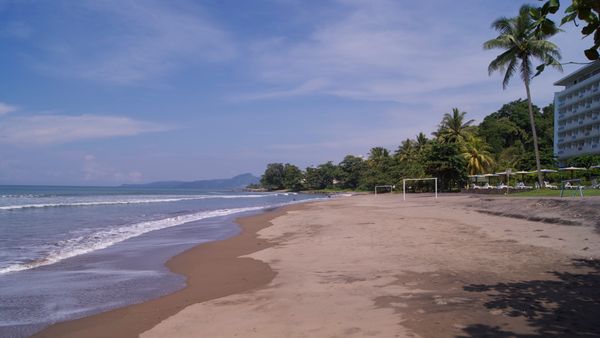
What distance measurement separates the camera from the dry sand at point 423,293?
5016 mm

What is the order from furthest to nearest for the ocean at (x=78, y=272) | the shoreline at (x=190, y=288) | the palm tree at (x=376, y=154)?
1. the palm tree at (x=376, y=154)
2. the ocean at (x=78, y=272)
3. the shoreline at (x=190, y=288)

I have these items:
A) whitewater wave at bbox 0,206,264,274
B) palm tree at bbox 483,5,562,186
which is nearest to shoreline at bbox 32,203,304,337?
whitewater wave at bbox 0,206,264,274

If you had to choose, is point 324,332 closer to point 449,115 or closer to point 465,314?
point 465,314

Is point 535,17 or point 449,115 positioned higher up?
point 449,115

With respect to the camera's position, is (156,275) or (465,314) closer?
(465,314)

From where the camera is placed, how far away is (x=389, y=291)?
670cm

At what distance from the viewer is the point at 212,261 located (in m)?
11.2

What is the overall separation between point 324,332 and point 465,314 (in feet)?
5.46

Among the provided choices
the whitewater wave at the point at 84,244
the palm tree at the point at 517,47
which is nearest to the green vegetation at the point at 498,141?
the palm tree at the point at 517,47

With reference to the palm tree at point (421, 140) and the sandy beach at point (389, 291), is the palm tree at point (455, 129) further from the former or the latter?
the sandy beach at point (389, 291)

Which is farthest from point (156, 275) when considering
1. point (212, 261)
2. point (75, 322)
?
point (75, 322)

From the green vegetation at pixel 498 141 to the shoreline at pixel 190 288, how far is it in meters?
5.62

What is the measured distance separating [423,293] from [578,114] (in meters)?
66.3

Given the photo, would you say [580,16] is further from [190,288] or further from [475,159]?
[475,159]
